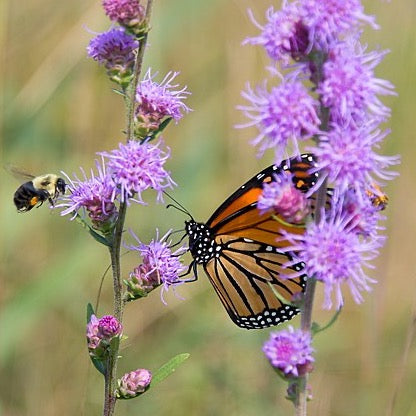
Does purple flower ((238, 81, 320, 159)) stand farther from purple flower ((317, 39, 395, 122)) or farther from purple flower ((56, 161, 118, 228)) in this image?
purple flower ((56, 161, 118, 228))

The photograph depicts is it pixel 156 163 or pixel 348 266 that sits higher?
pixel 156 163

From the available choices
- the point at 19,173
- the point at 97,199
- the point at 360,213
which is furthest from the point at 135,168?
the point at 19,173

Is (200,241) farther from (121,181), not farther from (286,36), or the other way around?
(286,36)

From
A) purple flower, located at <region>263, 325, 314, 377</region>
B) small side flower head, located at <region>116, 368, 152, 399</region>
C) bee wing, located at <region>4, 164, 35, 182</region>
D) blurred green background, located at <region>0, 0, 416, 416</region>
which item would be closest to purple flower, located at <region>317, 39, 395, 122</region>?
purple flower, located at <region>263, 325, 314, 377</region>

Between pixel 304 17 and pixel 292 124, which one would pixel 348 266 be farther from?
pixel 304 17

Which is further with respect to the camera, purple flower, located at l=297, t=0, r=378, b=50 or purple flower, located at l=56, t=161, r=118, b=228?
purple flower, located at l=56, t=161, r=118, b=228

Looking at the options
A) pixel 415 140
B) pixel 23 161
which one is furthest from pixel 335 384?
pixel 23 161
